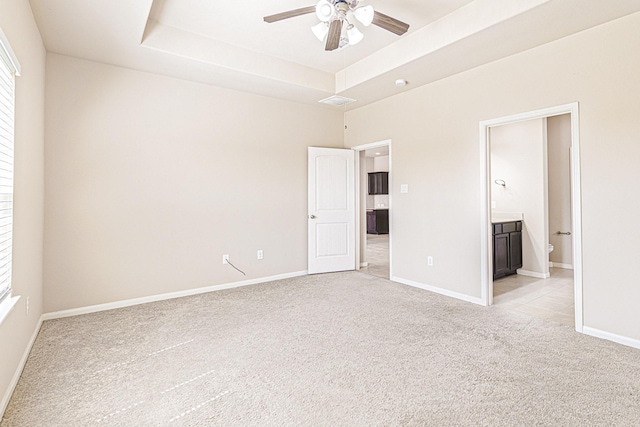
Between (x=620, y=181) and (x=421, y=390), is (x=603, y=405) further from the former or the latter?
(x=620, y=181)

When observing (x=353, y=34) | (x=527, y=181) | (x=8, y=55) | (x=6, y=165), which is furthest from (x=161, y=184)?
(x=527, y=181)

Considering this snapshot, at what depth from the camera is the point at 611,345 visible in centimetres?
263

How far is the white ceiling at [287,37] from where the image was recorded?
264 centimetres

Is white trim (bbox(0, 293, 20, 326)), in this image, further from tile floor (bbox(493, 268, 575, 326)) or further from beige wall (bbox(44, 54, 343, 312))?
tile floor (bbox(493, 268, 575, 326))

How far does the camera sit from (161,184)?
3.88 metres

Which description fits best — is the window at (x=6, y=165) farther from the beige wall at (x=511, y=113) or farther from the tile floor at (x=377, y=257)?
the tile floor at (x=377, y=257)

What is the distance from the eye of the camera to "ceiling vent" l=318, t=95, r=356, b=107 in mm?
4609

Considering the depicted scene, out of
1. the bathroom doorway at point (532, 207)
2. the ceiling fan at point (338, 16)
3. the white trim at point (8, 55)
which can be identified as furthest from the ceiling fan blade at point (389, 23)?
the bathroom doorway at point (532, 207)

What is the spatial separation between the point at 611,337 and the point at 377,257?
13.9ft

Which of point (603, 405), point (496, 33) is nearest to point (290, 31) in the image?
point (496, 33)

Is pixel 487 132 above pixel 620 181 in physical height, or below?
above

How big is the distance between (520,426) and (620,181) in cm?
216

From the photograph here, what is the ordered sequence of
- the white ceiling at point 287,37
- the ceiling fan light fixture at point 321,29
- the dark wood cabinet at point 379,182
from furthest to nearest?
the dark wood cabinet at point 379,182
the ceiling fan light fixture at point 321,29
the white ceiling at point 287,37

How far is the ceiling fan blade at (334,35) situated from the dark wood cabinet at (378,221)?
832 centimetres
